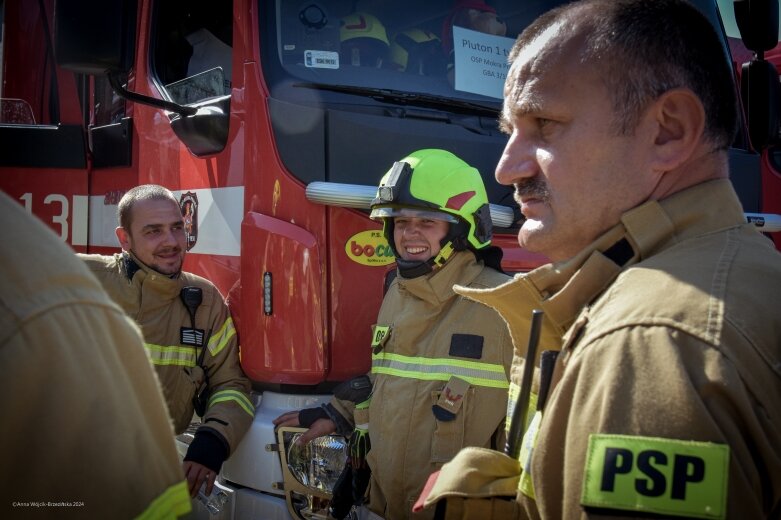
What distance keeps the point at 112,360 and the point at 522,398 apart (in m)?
0.73

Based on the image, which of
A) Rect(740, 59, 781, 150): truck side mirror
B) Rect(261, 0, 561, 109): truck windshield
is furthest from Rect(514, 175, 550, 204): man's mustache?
Rect(740, 59, 781, 150): truck side mirror

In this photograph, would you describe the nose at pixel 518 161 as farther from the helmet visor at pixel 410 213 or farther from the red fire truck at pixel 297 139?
the red fire truck at pixel 297 139

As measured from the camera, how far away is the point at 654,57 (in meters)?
1.21

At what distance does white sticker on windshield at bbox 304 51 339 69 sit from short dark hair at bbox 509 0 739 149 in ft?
5.41

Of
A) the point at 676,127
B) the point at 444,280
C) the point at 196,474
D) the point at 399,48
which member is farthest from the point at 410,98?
the point at 676,127

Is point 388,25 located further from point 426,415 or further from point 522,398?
point 522,398

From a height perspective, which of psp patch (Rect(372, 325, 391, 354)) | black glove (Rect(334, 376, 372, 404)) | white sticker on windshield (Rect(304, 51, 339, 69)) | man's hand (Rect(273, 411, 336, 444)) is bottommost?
man's hand (Rect(273, 411, 336, 444))

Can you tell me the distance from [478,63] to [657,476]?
2.38 meters

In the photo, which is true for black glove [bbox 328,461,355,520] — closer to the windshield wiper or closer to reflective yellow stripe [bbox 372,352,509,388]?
reflective yellow stripe [bbox 372,352,509,388]

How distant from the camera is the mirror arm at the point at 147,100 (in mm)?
2697

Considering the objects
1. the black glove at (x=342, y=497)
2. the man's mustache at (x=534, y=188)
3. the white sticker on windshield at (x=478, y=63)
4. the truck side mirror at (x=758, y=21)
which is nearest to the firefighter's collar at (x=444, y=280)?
the black glove at (x=342, y=497)

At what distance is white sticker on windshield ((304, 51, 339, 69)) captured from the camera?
9.13 feet

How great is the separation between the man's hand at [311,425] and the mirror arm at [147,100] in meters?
1.27

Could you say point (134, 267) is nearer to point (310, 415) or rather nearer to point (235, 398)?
point (235, 398)
